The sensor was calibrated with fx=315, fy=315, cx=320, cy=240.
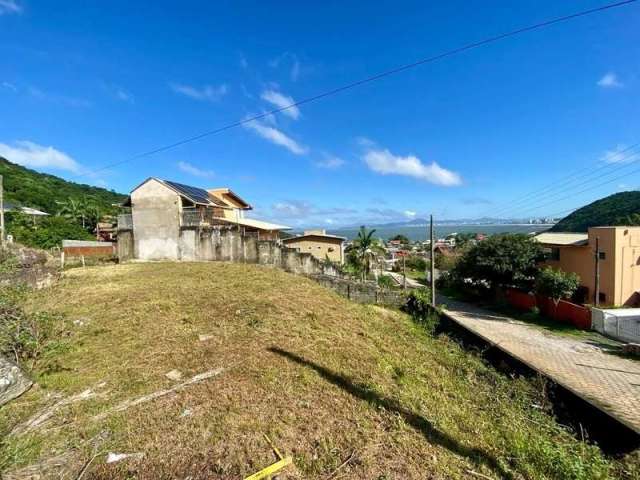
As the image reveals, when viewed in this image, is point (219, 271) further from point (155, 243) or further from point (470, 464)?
point (470, 464)

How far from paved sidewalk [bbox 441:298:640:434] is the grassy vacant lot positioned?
62.4 inches

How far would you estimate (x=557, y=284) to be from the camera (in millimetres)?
15727

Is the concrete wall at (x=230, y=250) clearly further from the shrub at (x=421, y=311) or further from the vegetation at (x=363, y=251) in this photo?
the vegetation at (x=363, y=251)

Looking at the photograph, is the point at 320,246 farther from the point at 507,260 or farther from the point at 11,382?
Result: the point at 11,382

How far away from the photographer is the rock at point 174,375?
486 centimetres

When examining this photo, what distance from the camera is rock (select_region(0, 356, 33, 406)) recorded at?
165 inches

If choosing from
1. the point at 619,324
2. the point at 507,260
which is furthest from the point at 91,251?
the point at 619,324

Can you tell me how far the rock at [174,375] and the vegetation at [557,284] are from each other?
57.8ft

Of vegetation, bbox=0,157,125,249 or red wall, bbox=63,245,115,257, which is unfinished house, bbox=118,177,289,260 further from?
vegetation, bbox=0,157,125,249

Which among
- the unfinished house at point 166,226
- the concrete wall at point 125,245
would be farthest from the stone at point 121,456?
the concrete wall at point 125,245

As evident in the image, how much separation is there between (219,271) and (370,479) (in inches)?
444

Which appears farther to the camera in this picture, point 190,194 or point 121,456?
point 190,194

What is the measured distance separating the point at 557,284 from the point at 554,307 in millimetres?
1544

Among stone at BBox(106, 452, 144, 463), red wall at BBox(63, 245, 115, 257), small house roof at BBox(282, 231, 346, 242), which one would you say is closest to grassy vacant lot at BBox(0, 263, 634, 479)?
stone at BBox(106, 452, 144, 463)
